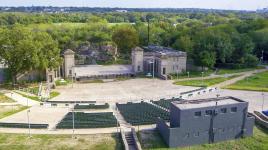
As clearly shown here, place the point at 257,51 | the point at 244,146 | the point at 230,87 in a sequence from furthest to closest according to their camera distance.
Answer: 1. the point at 257,51
2. the point at 230,87
3. the point at 244,146

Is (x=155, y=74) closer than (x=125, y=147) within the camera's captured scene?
No

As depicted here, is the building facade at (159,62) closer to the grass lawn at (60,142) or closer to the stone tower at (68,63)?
the stone tower at (68,63)

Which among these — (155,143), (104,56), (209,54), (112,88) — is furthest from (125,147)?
(104,56)

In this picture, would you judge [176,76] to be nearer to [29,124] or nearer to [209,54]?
[209,54]

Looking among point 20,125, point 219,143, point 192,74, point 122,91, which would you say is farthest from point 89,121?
point 192,74

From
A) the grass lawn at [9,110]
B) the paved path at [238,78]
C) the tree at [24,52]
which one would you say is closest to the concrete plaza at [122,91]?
the grass lawn at [9,110]

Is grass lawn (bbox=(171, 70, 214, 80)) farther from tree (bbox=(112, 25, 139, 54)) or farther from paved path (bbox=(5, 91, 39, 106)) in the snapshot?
paved path (bbox=(5, 91, 39, 106))

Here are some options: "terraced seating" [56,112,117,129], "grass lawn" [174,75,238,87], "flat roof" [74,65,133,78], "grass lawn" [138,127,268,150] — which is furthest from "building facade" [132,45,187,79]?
"grass lawn" [138,127,268,150]
